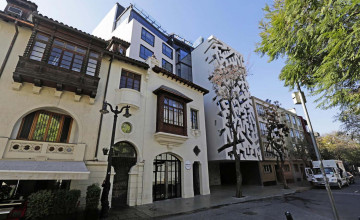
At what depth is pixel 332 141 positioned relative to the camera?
40594 millimetres

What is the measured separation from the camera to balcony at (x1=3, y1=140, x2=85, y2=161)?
7852mm

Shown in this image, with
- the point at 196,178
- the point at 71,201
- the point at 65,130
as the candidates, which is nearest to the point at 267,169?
the point at 196,178

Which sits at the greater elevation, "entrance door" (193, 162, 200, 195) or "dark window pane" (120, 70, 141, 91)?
"dark window pane" (120, 70, 141, 91)

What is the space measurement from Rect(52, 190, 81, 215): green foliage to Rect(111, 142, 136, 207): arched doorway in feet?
8.79

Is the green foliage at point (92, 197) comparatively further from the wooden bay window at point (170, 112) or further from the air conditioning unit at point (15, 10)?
the air conditioning unit at point (15, 10)

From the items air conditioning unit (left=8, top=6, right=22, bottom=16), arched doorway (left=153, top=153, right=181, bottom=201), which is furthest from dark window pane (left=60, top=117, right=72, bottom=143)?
air conditioning unit (left=8, top=6, right=22, bottom=16)

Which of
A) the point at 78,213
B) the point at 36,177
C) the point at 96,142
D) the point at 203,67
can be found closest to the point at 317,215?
the point at 78,213

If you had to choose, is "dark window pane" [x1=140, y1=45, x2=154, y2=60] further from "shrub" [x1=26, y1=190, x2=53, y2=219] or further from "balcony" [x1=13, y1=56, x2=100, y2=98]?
"shrub" [x1=26, y1=190, x2=53, y2=219]

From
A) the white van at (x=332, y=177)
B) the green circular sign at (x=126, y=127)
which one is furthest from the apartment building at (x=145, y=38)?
the white van at (x=332, y=177)

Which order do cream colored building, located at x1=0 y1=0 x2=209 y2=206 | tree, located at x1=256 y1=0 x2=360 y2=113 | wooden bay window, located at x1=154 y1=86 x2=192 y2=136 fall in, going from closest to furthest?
1. tree, located at x1=256 y1=0 x2=360 y2=113
2. cream colored building, located at x1=0 y1=0 x2=209 y2=206
3. wooden bay window, located at x1=154 y1=86 x2=192 y2=136

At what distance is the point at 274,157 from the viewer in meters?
25.8

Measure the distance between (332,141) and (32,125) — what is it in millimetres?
57744

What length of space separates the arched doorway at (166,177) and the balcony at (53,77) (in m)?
7.21

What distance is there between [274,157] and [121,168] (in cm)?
2496
